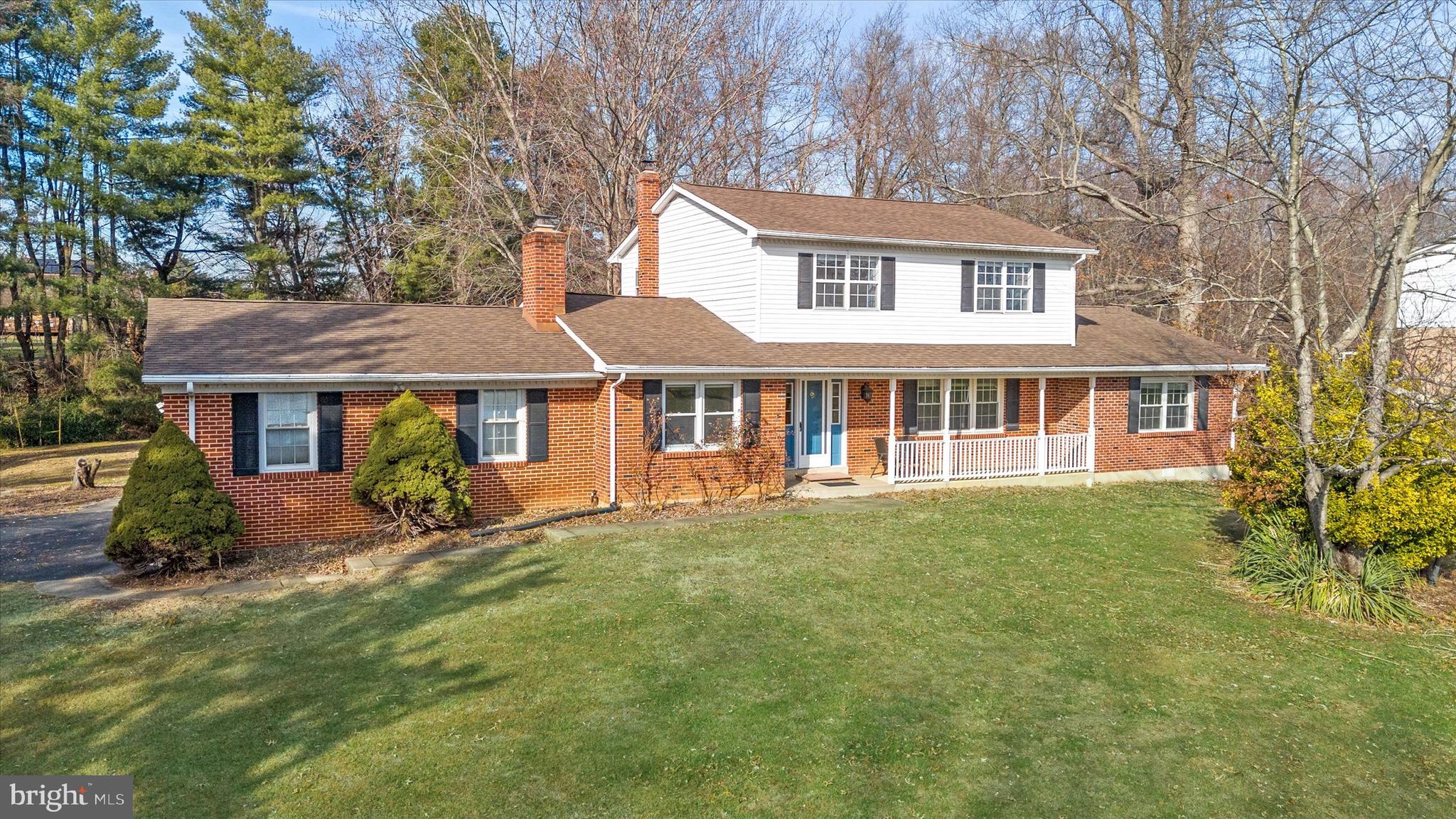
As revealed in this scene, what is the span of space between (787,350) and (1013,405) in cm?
622

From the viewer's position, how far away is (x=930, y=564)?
11.7m

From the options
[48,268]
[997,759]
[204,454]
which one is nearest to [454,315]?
[204,454]

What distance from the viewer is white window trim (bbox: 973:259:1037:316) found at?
18.8m

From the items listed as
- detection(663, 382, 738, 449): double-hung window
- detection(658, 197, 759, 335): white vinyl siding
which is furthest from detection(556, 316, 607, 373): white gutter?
detection(658, 197, 759, 335): white vinyl siding

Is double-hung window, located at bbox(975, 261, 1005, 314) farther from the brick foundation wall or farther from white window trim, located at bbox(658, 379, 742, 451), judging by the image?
the brick foundation wall

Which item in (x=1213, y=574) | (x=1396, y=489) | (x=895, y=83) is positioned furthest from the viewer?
(x=895, y=83)

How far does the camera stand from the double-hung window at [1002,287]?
61.8ft

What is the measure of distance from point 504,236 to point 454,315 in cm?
1188

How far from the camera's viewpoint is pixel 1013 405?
19781mm

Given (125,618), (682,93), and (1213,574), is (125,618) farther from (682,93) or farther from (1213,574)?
(682,93)

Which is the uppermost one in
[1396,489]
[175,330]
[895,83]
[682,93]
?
[895,83]

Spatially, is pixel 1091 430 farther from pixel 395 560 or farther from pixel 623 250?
pixel 395 560

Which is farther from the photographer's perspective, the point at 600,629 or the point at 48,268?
the point at 48,268

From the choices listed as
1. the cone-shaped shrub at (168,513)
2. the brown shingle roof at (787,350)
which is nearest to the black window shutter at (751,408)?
the brown shingle roof at (787,350)
